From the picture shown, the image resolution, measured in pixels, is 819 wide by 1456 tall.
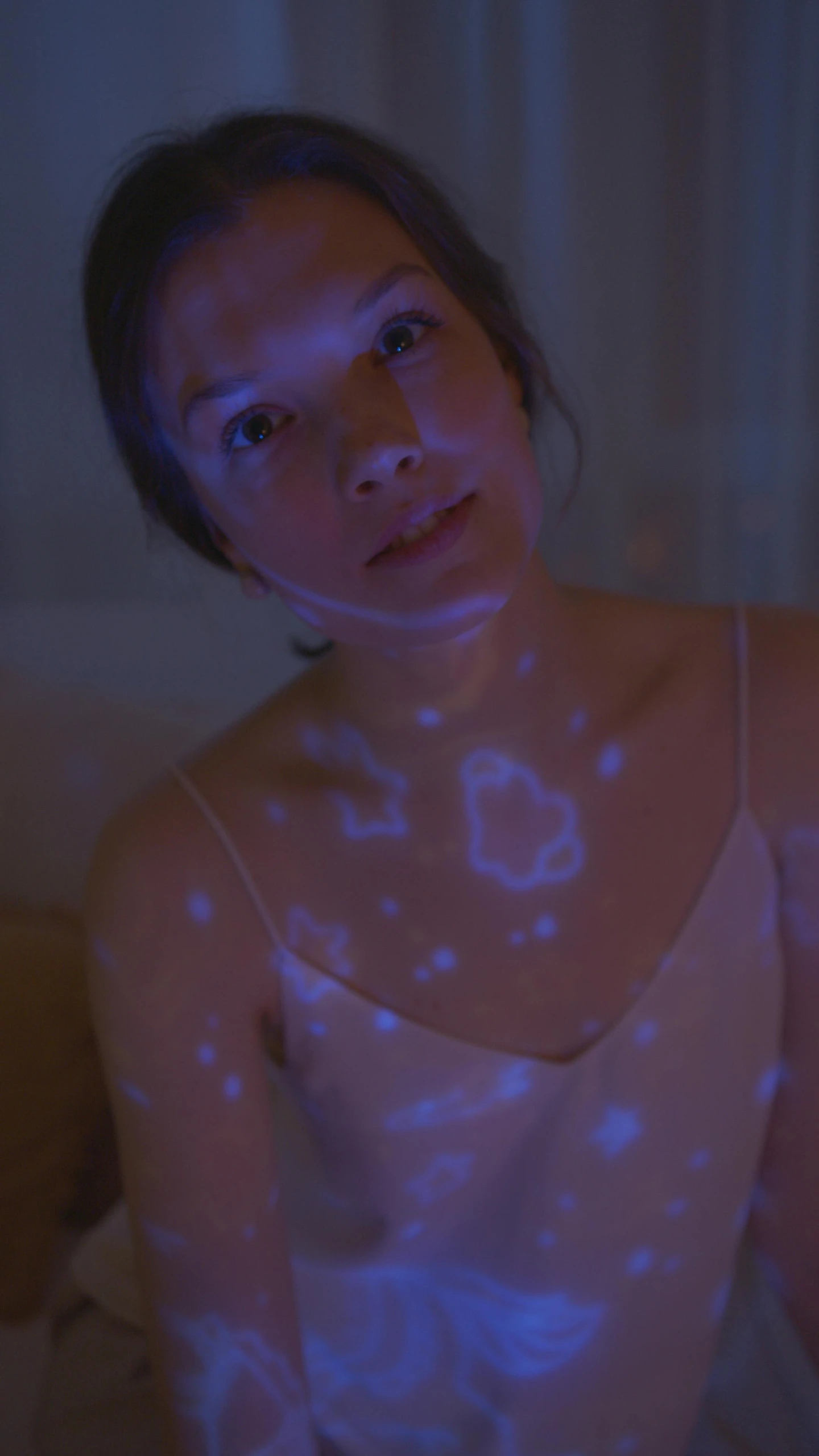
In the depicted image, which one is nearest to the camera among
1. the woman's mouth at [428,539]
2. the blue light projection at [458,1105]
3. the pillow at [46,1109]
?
the woman's mouth at [428,539]

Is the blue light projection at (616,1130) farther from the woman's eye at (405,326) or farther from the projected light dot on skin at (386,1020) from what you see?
the woman's eye at (405,326)

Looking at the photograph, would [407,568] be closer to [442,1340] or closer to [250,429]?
[250,429]

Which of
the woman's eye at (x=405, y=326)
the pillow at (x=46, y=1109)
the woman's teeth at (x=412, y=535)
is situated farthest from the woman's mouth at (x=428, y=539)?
the pillow at (x=46, y=1109)

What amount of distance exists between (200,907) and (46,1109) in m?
0.44

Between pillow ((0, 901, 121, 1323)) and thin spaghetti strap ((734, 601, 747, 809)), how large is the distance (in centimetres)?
67

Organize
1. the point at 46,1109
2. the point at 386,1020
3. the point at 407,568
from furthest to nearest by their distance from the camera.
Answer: the point at 46,1109 < the point at 386,1020 < the point at 407,568

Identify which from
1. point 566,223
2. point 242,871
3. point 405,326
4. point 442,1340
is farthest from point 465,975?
point 566,223

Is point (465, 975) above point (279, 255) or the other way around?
the other way around

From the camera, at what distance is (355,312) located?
23.4 inches

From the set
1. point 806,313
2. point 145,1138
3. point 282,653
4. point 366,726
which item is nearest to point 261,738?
point 366,726

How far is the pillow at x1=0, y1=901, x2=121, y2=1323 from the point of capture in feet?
3.23

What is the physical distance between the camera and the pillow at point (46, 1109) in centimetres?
Answer: 99

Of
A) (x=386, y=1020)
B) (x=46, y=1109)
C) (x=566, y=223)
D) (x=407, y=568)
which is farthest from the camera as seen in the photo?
(x=566, y=223)

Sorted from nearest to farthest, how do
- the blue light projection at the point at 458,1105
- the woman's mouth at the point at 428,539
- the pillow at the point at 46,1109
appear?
the woman's mouth at the point at 428,539, the blue light projection at the point at 458,1105, the pillow at the point at 46,1109
